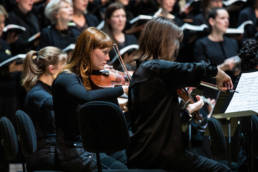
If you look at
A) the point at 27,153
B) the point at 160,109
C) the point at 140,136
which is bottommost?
the point at 27,153

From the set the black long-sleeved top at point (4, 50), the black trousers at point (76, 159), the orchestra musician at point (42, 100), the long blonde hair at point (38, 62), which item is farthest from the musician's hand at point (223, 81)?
the black long-sleeved top at point (4, 50)

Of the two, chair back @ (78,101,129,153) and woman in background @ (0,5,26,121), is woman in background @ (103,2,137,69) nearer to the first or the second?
woman in background @ (0,5,26,121)

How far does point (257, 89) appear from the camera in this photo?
2.58 m

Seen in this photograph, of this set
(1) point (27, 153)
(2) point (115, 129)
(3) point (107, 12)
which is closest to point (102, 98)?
(2) point (115, 129)

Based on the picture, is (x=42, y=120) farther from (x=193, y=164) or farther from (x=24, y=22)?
(x=24, y=22)

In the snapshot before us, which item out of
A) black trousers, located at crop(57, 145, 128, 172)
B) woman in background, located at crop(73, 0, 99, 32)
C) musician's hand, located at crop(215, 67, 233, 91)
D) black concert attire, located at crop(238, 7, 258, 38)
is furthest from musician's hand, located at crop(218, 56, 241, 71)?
black trousers, located at crop(57, 145, 128, 172)

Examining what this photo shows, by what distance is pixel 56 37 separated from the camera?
5.00m

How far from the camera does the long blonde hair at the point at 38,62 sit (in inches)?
139

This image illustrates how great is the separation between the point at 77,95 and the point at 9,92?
7.74 ft

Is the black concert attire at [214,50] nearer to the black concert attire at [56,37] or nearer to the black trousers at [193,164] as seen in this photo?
the black concert attire at [56,37]

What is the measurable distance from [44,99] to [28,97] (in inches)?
6.7

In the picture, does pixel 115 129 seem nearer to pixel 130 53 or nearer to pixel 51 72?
pixel 51 72

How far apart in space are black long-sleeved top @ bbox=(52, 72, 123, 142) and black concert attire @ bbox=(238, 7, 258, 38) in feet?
12.2

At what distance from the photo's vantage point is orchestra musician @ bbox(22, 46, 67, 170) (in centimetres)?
299
